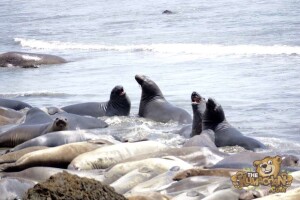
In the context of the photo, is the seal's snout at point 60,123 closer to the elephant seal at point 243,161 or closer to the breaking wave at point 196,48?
the elephant seal at point 243,161

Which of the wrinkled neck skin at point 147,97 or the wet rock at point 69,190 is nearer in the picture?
the wet rock at point 69,190

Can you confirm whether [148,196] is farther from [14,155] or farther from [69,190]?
[14,155]

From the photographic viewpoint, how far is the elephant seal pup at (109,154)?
26.0ft

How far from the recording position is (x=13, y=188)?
6148 mm

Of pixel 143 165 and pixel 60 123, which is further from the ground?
pixel 143 165

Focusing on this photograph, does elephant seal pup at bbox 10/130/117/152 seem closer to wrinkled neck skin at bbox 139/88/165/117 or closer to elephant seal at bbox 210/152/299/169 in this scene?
elephant seal at bbox 210/152/299/169

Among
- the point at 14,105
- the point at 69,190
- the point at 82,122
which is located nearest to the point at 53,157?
the point at 82,122

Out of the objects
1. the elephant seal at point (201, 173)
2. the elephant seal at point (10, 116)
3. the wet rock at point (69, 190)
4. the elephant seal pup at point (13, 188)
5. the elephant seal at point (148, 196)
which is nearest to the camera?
the wet rock at point (69, 190)

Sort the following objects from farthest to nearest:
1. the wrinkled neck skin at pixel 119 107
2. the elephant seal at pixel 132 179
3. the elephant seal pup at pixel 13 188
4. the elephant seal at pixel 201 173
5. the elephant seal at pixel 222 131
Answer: the wrinkled neck skin at pixel 119 107 < the elephant seal at pixel 222 131 < the elephant seal at pixel 132 179 < the elephant seal at pixel 201 173 < the elephant seal pup at pixel 13 188

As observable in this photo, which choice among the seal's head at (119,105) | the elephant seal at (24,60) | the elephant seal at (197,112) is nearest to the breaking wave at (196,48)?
the elephant seal at (24,60)

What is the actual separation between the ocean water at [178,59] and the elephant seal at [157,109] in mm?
213

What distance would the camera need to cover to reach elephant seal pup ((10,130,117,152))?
907 cm

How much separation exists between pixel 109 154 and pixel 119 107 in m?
4.31

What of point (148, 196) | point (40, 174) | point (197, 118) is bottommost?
point (197, 118)
